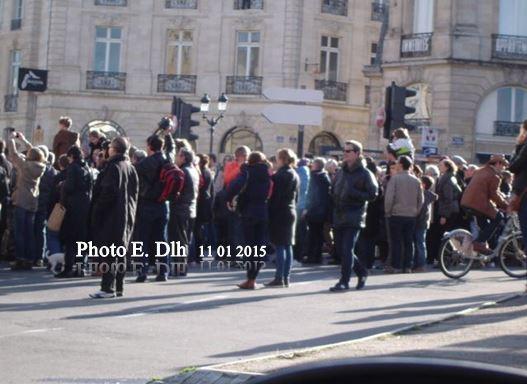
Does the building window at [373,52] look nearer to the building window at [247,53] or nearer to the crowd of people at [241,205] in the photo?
the building window at [247,53]

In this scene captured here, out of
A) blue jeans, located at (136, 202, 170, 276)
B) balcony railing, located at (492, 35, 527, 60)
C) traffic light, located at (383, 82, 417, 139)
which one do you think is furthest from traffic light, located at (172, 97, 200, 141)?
balcony railing, located at (492, 35, 527, 60)

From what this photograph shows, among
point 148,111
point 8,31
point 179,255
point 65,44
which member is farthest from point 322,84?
point 179,255

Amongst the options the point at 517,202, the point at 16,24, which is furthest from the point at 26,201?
the point at 16,24

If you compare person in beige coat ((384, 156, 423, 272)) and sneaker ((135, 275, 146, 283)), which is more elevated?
person in beige coat ((384, 156, 423, 272))

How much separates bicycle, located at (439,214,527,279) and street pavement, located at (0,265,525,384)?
0.79ft

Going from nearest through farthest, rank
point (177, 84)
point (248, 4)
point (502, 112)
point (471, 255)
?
point (471, 255), point (502, 112), point (248, 4), point (177, 84)

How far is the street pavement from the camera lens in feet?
31.4

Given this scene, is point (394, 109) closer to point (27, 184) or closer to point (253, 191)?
point (253, 191)

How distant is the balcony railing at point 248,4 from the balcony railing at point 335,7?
2.77 metres

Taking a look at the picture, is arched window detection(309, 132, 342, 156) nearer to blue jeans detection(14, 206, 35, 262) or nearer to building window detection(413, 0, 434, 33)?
building window detection(413, 0, 434, 33)

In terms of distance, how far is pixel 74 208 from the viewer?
57.2 feet

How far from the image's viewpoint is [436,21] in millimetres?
43594

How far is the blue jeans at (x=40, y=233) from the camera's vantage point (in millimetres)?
19000

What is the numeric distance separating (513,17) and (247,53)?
1415cm
